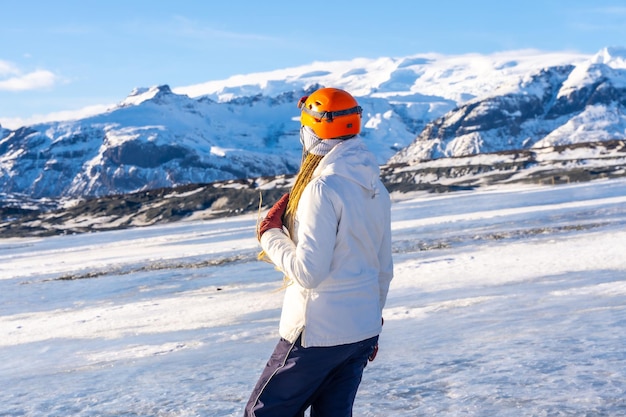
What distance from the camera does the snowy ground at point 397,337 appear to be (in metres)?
8.45

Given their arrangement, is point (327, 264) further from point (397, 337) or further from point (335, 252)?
point (397, 337)

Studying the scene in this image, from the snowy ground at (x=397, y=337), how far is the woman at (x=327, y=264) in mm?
2863

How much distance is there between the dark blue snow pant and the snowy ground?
2.64m

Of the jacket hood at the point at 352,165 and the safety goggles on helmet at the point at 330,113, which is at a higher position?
the safety goggles on helmet at the point at 330,113

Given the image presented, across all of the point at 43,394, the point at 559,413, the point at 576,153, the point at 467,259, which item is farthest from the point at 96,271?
the point at 576,153

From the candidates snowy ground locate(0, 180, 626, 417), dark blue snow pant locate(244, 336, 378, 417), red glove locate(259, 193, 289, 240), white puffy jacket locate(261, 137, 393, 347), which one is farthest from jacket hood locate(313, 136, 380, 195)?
snowy ground locate(0, 180, 626, 417)

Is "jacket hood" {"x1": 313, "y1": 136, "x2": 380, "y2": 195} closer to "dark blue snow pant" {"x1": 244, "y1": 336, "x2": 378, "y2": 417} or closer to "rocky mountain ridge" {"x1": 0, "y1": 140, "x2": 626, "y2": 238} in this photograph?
"dark blue snow pant" {"x1": 244, "y1": 336, "x2": 378, "y2": 417}

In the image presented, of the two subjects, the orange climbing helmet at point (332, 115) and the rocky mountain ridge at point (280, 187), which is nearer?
the orange climbing helmet at point (332, 115)

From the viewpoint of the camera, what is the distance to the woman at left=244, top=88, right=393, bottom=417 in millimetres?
4961

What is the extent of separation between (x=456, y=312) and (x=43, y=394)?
6.61m

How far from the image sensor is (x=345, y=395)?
5332mm

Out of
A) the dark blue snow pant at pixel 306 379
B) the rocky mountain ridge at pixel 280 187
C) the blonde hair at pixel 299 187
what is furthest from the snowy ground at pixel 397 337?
the rocky mountain ridge at pixel 280 187

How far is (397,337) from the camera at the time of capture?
11492 mm

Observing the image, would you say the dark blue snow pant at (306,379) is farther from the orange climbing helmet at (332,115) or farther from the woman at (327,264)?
the orange climbing helmet at (332,115)
